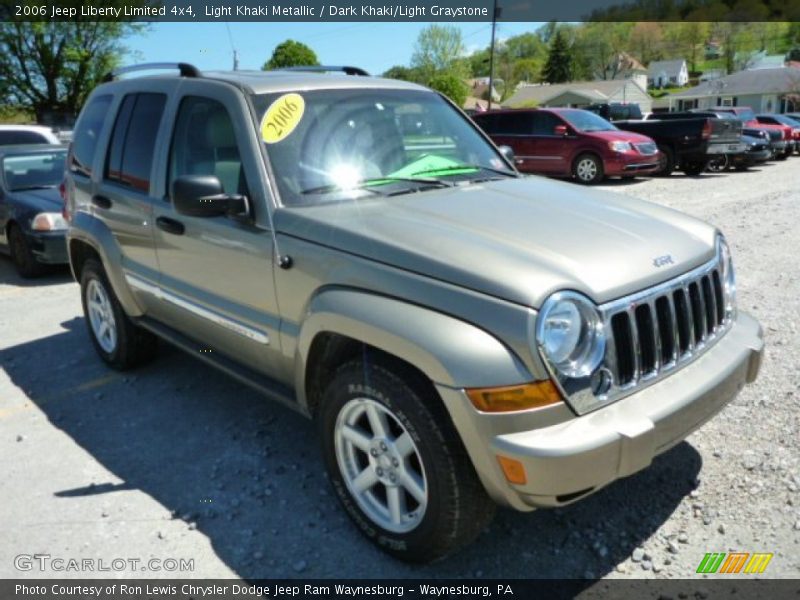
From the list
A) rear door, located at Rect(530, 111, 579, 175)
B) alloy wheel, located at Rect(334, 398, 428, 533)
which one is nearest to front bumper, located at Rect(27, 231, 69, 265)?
alloy wheel, located at Rect(334, 398, 428, 533)

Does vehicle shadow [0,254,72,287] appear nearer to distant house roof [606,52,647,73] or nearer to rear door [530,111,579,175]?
rear door [530,111,579,175]

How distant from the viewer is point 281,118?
338 cm

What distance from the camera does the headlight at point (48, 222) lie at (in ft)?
25.5

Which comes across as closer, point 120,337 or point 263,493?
point 263,493

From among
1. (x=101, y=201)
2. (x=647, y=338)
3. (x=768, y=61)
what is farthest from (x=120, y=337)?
(x=768, y=61)

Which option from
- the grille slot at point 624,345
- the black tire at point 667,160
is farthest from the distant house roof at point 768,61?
the grille slot at point 624,345

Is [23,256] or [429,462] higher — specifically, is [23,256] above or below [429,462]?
below

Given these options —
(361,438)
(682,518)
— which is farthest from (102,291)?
(682,518)

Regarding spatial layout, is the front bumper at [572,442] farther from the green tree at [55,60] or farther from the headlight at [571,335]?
the green tree at [55,60]

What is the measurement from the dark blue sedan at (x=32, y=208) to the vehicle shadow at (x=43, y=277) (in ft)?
0.36

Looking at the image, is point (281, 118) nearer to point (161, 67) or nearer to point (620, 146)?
point (161, 67)

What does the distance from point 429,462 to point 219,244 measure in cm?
164

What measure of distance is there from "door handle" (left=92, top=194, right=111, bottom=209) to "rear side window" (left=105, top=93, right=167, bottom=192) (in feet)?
0.47

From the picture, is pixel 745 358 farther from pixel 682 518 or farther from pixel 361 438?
pixel 361 438
